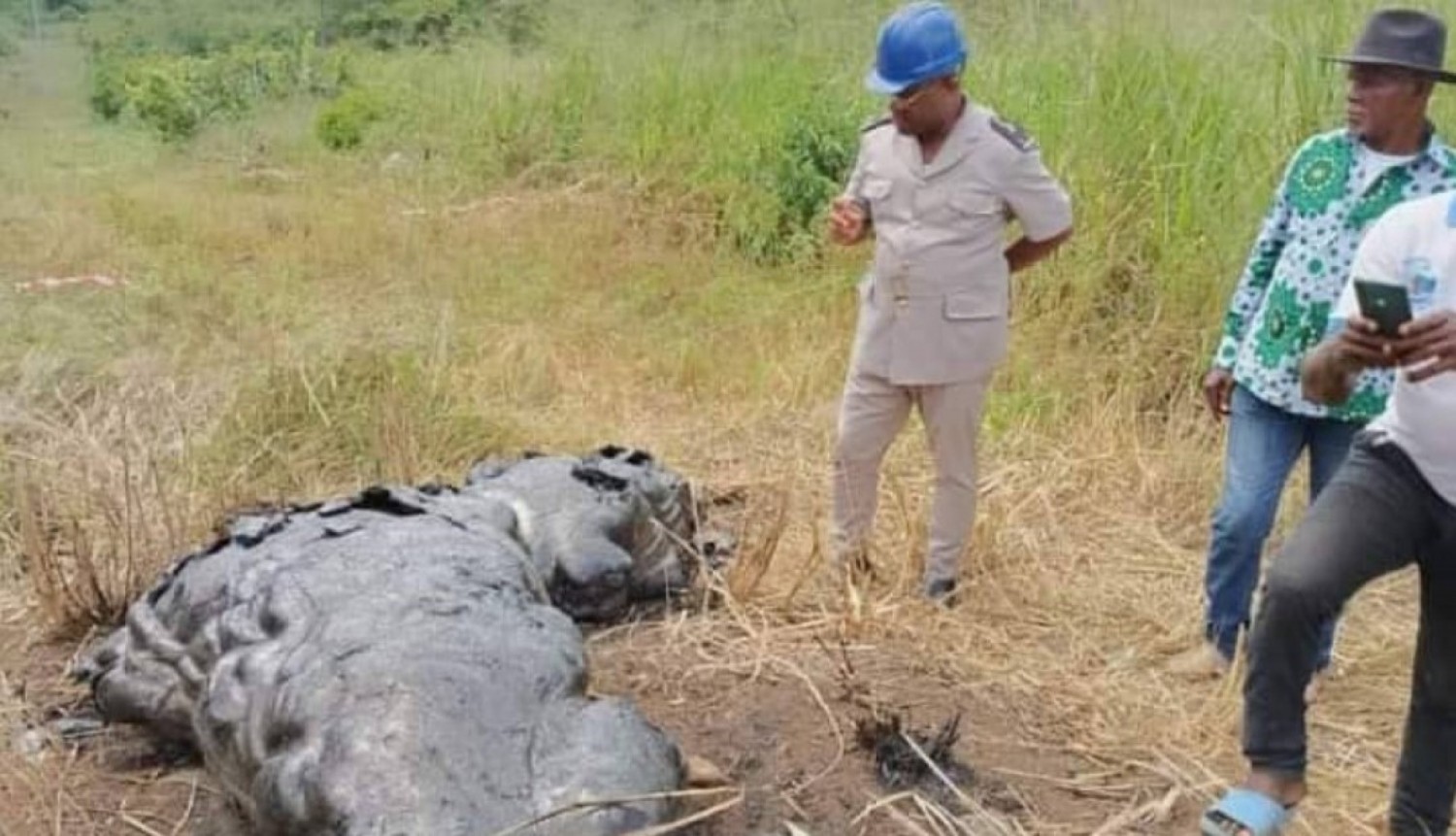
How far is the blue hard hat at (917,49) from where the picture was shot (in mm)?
4016

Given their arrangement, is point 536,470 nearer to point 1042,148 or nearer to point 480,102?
point 1042,148

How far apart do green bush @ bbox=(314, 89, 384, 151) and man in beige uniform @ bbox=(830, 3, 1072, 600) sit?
28.5 feet

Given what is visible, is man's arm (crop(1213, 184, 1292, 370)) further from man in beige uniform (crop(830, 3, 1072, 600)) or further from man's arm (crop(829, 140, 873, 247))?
man's arm (crop(829, 140, 873, 247))

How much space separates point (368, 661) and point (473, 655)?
0.57ft

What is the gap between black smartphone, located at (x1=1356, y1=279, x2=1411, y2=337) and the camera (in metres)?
2.66

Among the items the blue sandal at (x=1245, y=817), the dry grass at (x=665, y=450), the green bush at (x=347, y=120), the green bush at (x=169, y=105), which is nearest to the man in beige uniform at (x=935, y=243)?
the dry grass at (x=665, y=450)

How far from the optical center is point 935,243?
4195mm

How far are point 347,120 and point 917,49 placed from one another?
9.24m

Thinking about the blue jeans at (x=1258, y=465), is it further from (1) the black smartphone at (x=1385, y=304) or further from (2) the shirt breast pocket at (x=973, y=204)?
(1) the black smartphone at (x=1385, y=304)

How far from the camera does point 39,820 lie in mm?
3162

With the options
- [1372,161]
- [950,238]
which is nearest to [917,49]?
[950,238]

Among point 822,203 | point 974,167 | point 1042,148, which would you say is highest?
point 974,167

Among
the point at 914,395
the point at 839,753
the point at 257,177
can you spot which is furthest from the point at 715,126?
the point at 839,753

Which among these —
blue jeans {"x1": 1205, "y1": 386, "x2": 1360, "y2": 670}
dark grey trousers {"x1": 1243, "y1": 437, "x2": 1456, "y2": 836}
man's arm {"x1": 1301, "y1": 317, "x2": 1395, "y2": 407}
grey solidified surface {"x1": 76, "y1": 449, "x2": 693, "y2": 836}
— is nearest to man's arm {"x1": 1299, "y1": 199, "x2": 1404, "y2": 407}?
man's arm {"x1": 1301, "y1": 317, "x2": 1395, "y2": 407}
